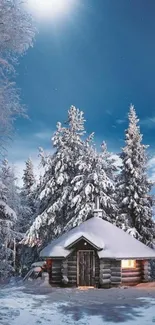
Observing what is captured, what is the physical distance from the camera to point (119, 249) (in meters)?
21.5

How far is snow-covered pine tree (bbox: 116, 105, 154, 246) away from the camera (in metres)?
28.6

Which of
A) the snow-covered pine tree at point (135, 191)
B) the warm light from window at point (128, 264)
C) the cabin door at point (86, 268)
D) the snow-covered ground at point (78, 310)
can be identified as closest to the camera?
the snow-covered ground at point (78, 310)

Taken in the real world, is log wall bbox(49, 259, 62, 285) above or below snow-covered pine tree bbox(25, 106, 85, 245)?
below

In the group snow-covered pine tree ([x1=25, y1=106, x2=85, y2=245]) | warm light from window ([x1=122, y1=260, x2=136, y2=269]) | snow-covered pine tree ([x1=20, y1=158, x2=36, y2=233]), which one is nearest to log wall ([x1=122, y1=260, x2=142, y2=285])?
warm light from window ([x1=122, y1=260, x2=136, y2=269])

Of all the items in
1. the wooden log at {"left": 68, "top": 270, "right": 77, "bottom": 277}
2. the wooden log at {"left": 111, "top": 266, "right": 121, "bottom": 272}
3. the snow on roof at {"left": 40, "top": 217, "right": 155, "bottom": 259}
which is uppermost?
the snow on roof at {"left": 40, "top": 217, "right": 155, "bottom": 259}

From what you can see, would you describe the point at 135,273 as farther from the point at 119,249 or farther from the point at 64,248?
the point at 64,248

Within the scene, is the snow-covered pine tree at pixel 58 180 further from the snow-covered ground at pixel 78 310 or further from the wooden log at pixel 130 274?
the snow-covered ground at pixel 78 310

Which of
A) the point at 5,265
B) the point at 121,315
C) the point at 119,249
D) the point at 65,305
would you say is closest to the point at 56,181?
the point at 5,265

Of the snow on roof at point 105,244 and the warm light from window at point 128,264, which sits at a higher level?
the snow on roof at point 105,244

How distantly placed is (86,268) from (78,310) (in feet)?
32.2

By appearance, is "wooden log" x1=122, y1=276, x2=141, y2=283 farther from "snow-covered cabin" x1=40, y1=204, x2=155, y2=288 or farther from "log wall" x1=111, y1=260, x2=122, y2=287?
"log wall" x1=111, y1=260, x2=122, y2=287

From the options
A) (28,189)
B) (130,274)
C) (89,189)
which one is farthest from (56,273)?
(28,189)

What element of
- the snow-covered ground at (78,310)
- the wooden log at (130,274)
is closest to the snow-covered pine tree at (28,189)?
the wooden log at (130,274)

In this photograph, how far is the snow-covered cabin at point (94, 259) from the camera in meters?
21.1
